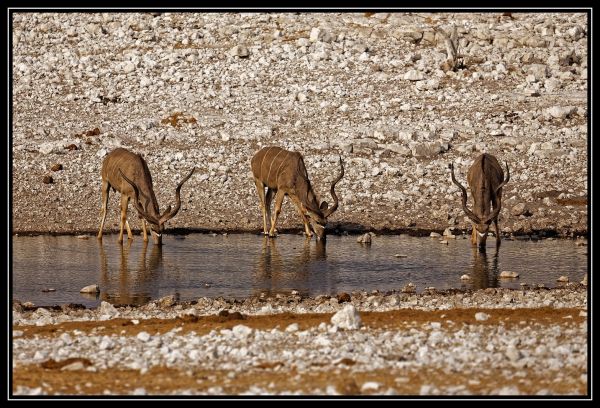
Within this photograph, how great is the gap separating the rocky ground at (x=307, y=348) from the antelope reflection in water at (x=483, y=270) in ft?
7.44

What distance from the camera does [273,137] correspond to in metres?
32.2

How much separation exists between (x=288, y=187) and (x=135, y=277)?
6353mm

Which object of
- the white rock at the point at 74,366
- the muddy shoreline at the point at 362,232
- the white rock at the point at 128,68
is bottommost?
the white rock at the point at 74,366

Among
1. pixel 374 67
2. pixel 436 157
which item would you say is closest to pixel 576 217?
pixel 436 157

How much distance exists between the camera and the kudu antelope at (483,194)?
24.2 metres

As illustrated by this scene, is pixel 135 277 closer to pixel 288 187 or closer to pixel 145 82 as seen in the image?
pixel 288 187

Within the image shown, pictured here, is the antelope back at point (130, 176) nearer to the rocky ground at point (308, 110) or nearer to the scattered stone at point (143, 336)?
the rocky ground at point (308, 110)

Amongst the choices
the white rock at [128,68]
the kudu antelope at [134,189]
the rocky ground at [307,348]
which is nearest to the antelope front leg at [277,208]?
the kudu antelope at [134,189]

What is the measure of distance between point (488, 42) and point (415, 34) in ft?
7.81

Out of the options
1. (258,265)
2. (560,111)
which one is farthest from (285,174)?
(560,111)

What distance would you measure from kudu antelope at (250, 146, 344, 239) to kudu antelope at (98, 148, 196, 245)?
2.04 m

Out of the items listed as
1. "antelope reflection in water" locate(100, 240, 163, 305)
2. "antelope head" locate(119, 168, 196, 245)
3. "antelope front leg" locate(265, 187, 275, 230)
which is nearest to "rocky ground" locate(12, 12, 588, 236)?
"antelope front leg" locate(265, 187, 275, 230)
